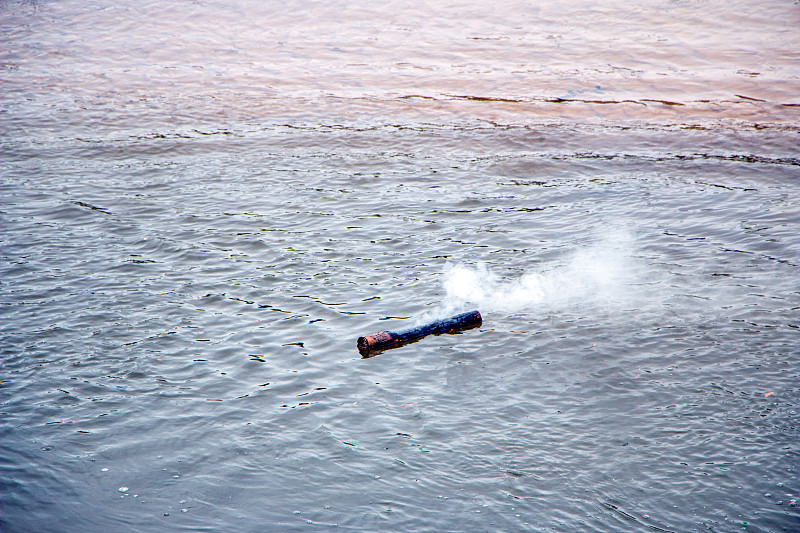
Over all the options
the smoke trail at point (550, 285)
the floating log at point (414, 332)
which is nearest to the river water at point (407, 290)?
the smoke trail at point (550, 285)

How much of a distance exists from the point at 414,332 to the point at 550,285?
9.58 feet

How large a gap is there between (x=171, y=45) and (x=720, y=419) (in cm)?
2406

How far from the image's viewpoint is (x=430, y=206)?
564 inches

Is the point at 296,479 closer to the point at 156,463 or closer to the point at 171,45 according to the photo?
the point at 156,463

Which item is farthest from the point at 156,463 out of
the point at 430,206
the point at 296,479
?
the point at 430,206

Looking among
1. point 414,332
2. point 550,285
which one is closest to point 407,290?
point 414,332

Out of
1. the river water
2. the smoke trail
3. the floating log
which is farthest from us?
the smoke trail

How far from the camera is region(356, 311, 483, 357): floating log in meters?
8.72

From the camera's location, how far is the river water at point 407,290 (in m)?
6.69

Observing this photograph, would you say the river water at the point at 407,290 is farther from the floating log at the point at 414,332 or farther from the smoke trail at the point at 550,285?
the floating log at the point at 414,332

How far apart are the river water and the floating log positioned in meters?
0.20

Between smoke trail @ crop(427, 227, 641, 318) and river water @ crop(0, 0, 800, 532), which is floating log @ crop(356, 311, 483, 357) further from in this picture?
smoke trail @ crop(427, 227, 641, 318)

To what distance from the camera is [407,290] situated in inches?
421

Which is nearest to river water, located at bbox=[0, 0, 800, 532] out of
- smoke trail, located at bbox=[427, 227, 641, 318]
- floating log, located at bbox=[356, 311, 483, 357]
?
smoke trail, located at bbox=[427, 227, 641, 318]
